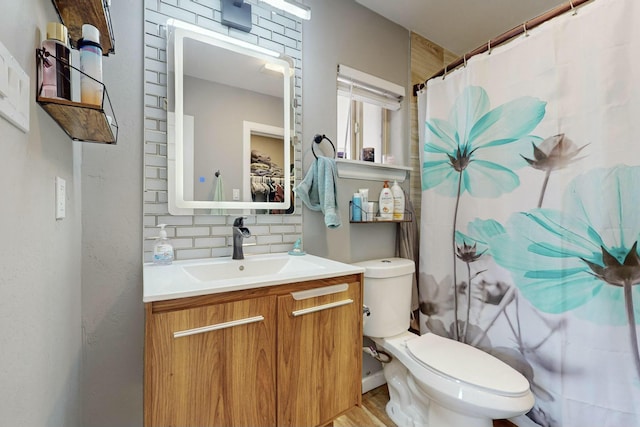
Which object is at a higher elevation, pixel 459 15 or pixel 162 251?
pixel 459 15

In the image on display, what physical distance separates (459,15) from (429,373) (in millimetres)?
2203

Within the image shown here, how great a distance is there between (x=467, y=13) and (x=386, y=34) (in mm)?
552

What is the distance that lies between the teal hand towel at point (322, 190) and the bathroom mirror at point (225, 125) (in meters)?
0.09

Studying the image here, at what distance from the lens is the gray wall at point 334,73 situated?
62.6 inches

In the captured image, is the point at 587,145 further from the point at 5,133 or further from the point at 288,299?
the point at 5,133

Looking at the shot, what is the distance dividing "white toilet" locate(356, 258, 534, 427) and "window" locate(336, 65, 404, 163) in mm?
769

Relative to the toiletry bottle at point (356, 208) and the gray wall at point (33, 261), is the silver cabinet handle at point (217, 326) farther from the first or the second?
the toiletry bottle at point (356, 208)

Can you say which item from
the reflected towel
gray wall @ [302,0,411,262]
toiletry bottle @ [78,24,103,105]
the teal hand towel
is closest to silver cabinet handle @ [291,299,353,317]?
the teal hand towel

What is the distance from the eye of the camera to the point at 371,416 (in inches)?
61.0

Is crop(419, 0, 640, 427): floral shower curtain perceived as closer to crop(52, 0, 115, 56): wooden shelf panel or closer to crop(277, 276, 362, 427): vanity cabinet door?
crop(277, 276, 362, 427): vanity cabinet door

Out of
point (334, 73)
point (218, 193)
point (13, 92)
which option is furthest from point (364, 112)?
point (13, 92)

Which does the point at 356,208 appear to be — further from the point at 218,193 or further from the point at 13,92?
the point at 13,92

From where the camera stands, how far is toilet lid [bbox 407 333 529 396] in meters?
1.09

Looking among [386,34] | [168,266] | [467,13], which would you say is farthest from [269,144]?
[467,13]
